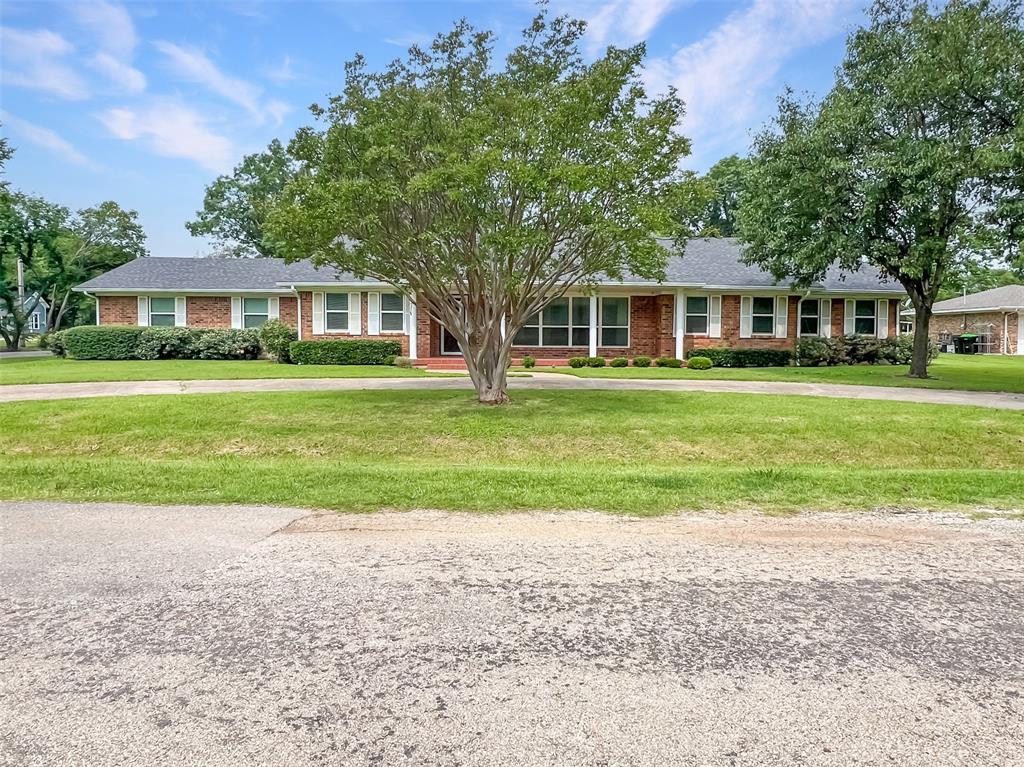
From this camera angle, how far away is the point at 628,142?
9.87 meters

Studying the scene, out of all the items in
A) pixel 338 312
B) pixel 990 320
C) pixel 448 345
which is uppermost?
pixel 990 320

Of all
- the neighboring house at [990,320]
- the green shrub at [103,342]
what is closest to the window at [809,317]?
the neighboring house at [990,320]

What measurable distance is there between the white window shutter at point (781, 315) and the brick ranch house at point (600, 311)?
38 millimetres

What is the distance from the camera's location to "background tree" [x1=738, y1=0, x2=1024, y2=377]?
16.0 meters

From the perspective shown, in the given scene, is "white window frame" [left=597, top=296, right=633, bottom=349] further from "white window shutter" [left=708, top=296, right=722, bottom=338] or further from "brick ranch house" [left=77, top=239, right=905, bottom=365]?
"white window shutter" [left=708, top=296, right=722, bottom=338]

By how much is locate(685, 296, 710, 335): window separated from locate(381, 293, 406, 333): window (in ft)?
35.4

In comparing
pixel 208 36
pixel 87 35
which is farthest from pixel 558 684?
pixel 87 35

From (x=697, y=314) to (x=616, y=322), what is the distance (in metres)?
3.06

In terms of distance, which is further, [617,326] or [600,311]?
[617,326]

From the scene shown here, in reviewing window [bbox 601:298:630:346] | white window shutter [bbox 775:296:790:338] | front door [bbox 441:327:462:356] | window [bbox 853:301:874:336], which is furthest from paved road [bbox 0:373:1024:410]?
window [bbox 853:301:874:336]

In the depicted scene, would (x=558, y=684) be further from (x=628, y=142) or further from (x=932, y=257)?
(x=932, y=257)

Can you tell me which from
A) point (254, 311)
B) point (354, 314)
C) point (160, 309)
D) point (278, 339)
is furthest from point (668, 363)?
point (160, 309)

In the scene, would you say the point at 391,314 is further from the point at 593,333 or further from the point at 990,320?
the point at 990,320

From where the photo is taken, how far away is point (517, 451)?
9242 millimetres
